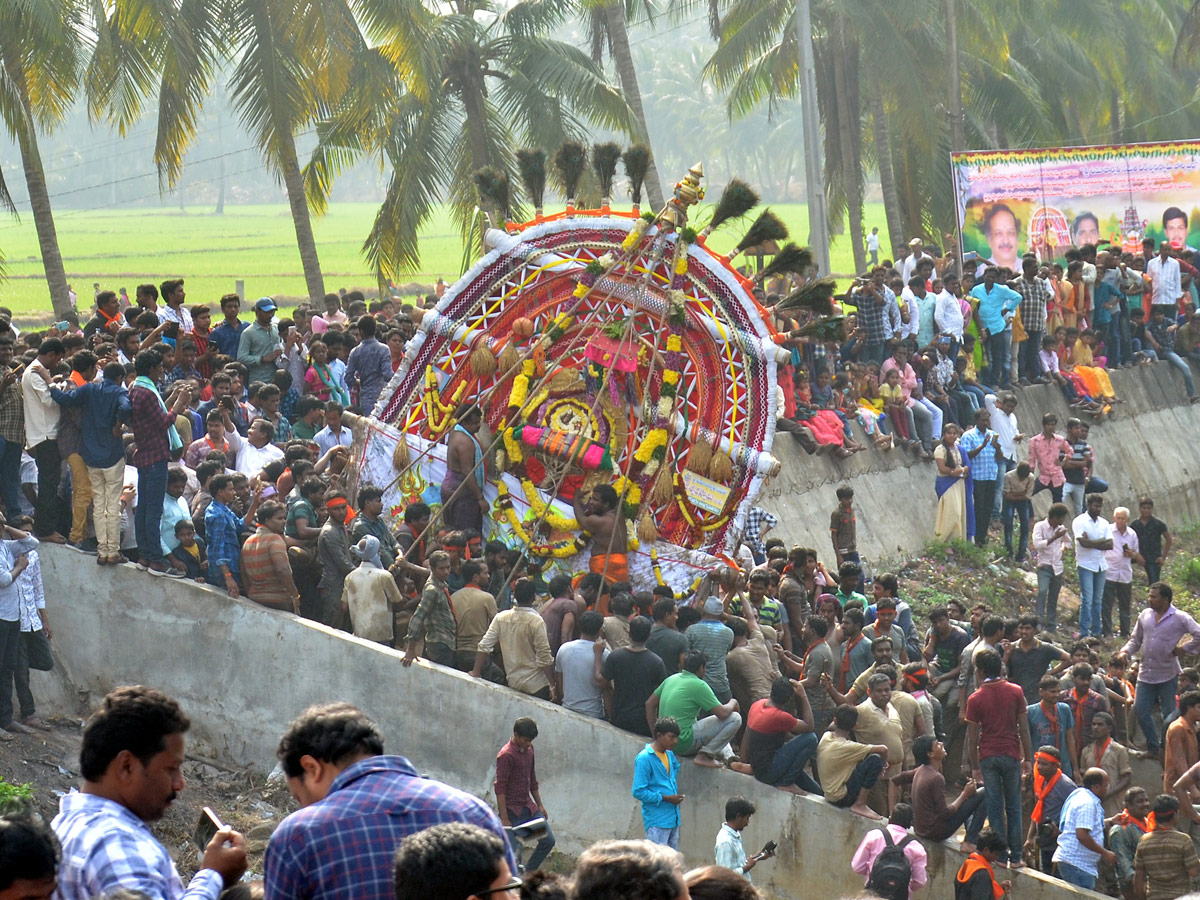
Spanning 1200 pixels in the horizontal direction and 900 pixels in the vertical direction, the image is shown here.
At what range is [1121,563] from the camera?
16531mm

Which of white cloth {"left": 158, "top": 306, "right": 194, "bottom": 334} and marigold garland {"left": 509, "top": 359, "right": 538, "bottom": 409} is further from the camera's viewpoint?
white cloth {"left": 158, "top": 306, "right": 194, "bottom": 334}

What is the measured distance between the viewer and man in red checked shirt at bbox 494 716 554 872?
9.44 meters

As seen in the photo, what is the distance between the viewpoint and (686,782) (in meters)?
10.6

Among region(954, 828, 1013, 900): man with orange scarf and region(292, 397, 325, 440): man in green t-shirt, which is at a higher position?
region(292, 397, 325, 440): man in green t-shirt

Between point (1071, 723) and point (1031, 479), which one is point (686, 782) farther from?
point (1031, 479)

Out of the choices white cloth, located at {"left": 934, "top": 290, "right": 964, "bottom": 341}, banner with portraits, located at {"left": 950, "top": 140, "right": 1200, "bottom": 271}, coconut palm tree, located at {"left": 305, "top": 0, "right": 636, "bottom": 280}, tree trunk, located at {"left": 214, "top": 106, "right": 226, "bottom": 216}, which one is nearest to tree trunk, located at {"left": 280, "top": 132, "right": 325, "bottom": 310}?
coconut palm tree, located at {"left": 305, "top": 0, "right": 636, "bottom": 280}

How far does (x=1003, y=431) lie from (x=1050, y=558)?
2.22m

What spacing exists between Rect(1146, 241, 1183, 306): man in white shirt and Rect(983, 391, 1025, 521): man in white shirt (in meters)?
5.29

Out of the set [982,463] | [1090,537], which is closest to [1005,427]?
[982,463]

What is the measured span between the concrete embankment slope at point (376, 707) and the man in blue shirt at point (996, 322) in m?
10.2

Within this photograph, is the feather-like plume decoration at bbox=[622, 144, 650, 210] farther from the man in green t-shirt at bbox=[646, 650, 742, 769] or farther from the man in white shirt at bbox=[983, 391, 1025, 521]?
the man in white shirt at bbox=[983, 391, 1025, 521]

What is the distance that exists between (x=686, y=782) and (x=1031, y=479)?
8.31 metres

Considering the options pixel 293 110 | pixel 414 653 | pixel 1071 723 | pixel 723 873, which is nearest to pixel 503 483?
pixel 414 653

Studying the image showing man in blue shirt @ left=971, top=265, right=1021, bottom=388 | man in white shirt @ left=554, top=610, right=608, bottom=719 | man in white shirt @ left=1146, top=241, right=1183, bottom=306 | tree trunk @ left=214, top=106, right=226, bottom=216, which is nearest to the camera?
man in white shirt @ left=554, top=610, right=608, bottom=719
